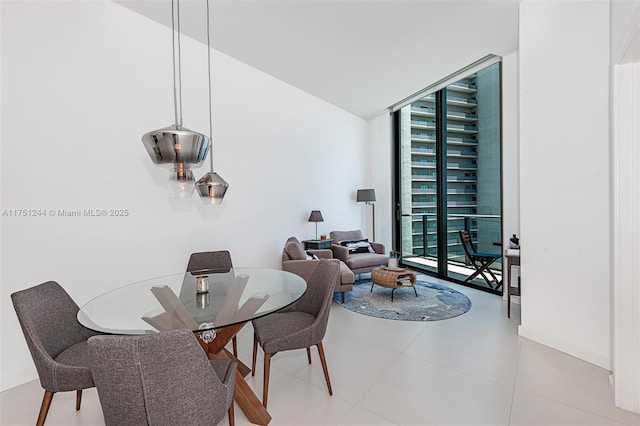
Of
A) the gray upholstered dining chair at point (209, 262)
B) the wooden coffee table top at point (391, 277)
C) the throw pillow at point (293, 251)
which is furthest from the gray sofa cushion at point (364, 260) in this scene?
the gray upholstered dining chair at point (209, 262)

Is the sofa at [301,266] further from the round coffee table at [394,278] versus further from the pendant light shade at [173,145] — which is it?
the pendant light shade at [173,145]

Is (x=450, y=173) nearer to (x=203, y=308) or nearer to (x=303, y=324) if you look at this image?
(x=303, y=324)

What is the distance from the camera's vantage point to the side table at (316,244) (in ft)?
16.5

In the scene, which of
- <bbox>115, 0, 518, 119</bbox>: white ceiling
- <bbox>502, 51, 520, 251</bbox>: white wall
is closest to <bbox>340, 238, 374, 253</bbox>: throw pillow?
<bbox>502, 51, 520, 251</bbox>: white wall

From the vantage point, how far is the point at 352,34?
11.5ft

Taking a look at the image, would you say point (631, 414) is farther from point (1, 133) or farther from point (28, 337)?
point (1, 133)

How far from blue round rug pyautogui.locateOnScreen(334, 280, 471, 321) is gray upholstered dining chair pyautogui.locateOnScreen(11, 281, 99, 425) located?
284 centimetres

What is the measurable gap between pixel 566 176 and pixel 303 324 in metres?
2.67

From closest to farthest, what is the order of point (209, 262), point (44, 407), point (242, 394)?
point (44, 407) < point (242, 394) < point (209, 262)

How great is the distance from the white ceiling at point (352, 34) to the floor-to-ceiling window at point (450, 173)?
A: 0.65 m

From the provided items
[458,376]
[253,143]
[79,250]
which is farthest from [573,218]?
[79,250]

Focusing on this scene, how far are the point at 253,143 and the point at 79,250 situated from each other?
2.40 metres

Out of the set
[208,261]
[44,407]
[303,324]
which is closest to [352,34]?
[208,261]

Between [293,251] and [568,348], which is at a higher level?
[293,251]
